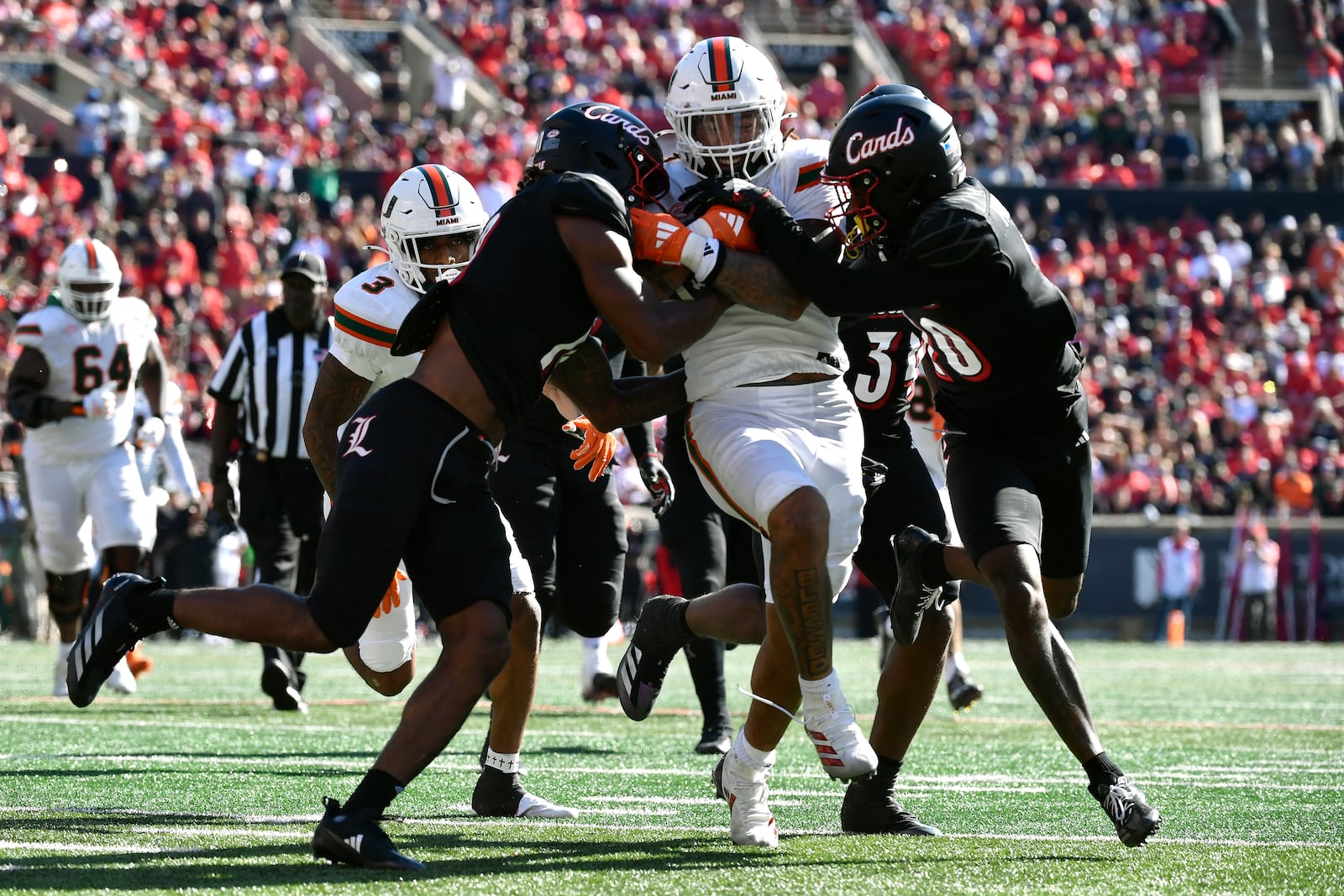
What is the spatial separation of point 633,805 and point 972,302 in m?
1.62

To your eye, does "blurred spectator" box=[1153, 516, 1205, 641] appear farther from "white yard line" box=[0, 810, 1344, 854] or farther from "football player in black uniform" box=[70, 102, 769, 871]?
"football player in black uniform" box=[70, 102, 769, 871]

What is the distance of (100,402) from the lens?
8586 mm

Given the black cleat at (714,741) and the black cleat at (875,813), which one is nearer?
the black cleat at (875,813)

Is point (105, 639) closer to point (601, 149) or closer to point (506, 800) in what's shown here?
point (506, 800)

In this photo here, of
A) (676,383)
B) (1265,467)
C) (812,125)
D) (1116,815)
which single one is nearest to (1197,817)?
(1116,815)

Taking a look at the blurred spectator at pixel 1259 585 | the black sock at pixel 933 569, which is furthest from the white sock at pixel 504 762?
the blurred spectator at pixel 1259 585

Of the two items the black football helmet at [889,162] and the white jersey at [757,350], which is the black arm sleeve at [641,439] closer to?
the white jersey at [757,350]

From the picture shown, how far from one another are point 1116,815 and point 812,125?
21127 millimetres

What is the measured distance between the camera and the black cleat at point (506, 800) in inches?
185

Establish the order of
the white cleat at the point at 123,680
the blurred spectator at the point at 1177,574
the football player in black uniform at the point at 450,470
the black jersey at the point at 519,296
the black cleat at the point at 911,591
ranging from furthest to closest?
the blurred spectator at the point at 1177,574 < the white cleat at the point at 123,680 < the black cleat at the point at 911,591 < the black jersey at the point at 519,296 < the football player in black uniform at the point at 450,470

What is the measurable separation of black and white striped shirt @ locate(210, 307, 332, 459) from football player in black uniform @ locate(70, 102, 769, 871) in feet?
13.1

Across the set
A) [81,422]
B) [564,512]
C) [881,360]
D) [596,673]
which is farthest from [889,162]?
[81,422]

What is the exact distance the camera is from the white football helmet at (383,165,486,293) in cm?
483

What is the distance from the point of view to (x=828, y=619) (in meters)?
4.16
